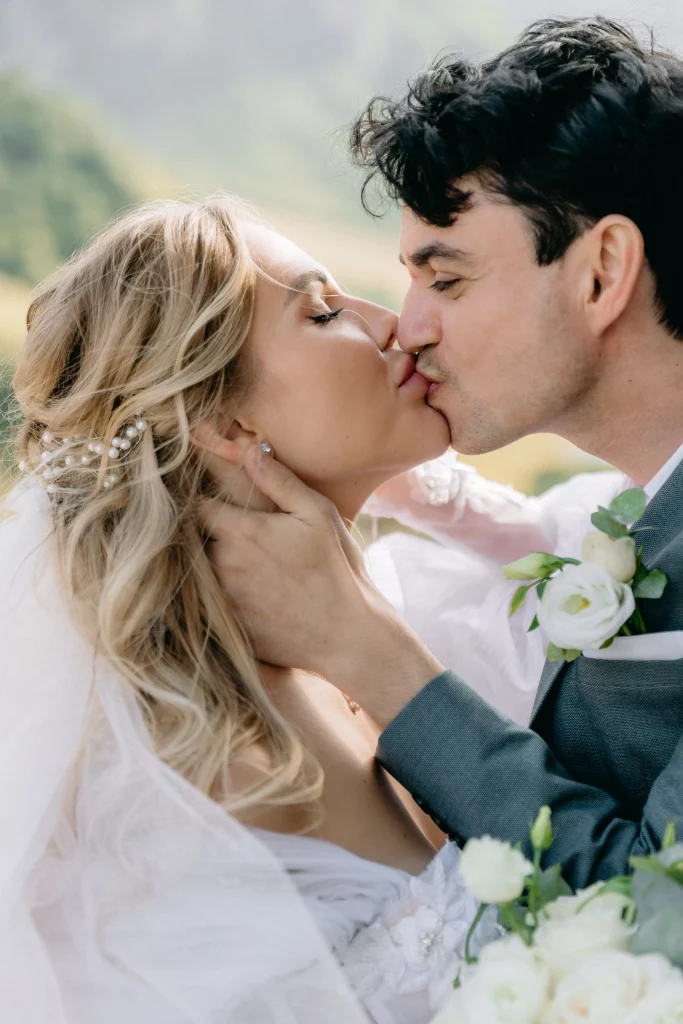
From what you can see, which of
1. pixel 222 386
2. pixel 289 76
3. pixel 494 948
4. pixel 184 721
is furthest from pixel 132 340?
pixel 289 76

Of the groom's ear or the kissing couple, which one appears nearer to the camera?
the kissing couple

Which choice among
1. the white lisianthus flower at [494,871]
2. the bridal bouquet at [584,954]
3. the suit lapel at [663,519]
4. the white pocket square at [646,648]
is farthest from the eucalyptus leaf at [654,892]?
the suit lapel at [663,519]

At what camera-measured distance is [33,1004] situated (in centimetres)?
124

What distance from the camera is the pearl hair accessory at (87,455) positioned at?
173 cm

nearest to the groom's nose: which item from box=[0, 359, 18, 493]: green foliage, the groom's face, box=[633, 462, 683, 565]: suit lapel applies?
the groom's face

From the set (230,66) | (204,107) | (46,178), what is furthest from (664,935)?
(46,178)

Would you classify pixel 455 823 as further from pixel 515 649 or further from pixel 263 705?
pixel 515 649

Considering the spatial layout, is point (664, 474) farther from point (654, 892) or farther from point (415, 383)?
point (654, 892)

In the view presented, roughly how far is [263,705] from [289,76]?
4.56 metres

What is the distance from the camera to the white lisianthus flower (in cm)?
98

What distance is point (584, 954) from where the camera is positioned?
97 cm

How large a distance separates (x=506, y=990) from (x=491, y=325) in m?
1.29

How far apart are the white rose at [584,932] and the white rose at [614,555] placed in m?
0.58

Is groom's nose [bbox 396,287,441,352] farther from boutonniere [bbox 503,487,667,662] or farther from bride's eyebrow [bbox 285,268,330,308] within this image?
boutonniere [bbox 503,487,667,662]
